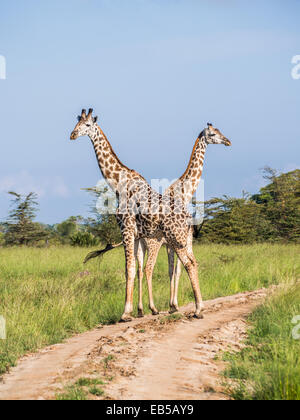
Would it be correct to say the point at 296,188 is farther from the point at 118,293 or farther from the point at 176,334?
the point at 176,334

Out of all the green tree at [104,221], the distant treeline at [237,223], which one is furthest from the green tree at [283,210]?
the green tree at [104,221]

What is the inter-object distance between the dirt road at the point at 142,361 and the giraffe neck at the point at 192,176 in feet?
7.78

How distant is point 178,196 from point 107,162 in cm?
143

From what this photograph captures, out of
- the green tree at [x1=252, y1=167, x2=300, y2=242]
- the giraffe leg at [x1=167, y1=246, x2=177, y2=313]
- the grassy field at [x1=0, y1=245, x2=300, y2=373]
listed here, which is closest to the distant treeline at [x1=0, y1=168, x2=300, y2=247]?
the green tree at [x1=252, y1=167, x2=300, y2=242]

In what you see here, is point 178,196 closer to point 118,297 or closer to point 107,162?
point 107,162

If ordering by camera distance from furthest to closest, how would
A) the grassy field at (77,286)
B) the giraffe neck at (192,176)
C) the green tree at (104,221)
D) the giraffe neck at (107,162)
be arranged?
the green tree at (104,221)
the giraffe neck at (192,176)
the giraffe neck at (107,162)
the grassy field at (77,286)

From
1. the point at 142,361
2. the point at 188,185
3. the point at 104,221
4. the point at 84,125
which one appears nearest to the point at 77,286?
the point at 188,185

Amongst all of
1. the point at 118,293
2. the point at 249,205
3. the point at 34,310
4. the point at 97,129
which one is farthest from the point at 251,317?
the point at 249,205

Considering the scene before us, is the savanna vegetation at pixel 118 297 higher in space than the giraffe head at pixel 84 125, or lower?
lower

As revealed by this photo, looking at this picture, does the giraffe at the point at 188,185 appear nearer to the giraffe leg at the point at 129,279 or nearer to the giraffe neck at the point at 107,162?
the giraffe leg at the point at 129,279

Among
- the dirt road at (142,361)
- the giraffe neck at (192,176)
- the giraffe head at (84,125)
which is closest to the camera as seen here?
the dirt road at (142,361)

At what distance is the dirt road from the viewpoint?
5.04 m

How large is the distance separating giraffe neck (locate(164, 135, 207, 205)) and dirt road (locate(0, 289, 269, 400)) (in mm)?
2371

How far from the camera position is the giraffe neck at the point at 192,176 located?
9.88m
